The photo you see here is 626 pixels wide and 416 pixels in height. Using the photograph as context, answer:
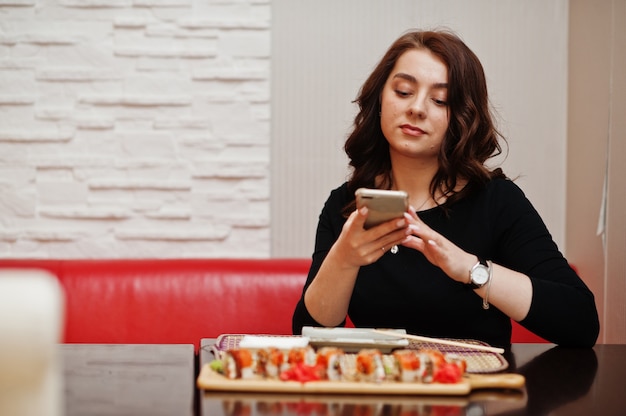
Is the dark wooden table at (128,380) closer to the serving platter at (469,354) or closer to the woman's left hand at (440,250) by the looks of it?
the serving platter at (469,354)

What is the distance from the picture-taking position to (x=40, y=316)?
Result: 0.54m

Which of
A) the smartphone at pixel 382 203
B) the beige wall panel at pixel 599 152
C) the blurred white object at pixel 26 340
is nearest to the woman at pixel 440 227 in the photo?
the smartphone at pixel 382 203

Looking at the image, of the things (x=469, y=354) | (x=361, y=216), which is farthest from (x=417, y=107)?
(x=469, y=354)

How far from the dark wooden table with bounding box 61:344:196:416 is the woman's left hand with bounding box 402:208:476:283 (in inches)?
17.6

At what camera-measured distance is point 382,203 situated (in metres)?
1.33

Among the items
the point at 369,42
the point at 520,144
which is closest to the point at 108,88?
the point at 369,42

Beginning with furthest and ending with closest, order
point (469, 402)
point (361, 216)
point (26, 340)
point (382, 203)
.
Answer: point (361, 216) → point (382, 203) → point (469, 402) → point (26, 340)

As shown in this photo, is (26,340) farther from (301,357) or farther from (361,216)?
(361,216)

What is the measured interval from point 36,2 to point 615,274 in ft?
6.10

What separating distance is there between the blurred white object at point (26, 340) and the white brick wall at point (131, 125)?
200cm

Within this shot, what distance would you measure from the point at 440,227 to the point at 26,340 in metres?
1.37

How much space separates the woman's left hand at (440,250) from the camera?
4.90 ft

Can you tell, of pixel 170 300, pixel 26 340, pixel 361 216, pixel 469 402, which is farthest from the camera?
pixel 170 300

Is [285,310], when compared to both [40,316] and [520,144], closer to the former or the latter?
[520,144]
